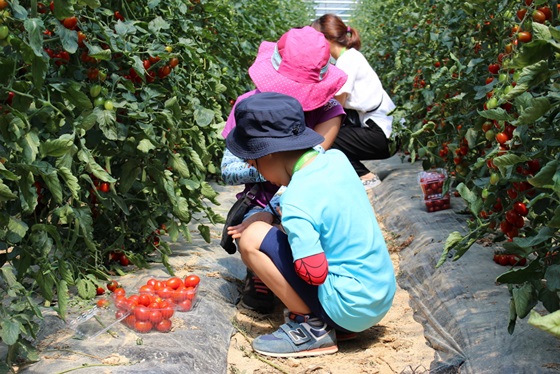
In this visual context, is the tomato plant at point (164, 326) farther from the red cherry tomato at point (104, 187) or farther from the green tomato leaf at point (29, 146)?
the green tomato leaf at point (29, 146)

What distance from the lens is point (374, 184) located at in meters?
4.96

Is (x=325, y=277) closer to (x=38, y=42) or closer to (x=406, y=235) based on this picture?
(x=38, y=42)

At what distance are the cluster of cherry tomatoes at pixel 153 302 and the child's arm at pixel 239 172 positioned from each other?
1.30 feet

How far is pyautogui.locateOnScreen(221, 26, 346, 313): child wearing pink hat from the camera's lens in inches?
108

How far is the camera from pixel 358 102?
4.29m

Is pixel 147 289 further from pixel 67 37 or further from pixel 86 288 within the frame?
pixel 67 37

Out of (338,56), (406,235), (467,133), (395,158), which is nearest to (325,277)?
(467,133)

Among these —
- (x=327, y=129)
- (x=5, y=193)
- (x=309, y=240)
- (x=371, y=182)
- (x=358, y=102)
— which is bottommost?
(x=371, y=182)

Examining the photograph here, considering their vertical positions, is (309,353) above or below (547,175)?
below

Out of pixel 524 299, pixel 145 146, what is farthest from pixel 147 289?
pixel 524 299

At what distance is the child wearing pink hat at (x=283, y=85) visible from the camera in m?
2.75

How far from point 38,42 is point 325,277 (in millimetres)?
1031

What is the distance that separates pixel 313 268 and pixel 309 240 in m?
0.08

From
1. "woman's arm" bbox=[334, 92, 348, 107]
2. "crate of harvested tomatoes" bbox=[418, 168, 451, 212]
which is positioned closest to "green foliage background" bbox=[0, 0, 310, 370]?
"woman's arm" bbox=[334, 92, 348, 107]
